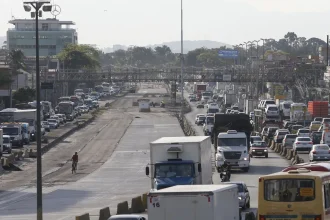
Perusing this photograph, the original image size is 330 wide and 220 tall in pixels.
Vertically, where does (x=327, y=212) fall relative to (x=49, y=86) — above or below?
below

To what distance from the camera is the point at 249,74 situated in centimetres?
16525

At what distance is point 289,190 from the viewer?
90.0ft

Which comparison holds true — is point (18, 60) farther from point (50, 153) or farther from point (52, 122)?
point (50, 153)

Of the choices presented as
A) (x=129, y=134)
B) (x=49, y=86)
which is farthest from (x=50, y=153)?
(x=49, y=86)

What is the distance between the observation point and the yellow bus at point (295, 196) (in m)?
27.2

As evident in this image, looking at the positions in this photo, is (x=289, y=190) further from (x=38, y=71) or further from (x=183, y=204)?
(x=38, y=71)

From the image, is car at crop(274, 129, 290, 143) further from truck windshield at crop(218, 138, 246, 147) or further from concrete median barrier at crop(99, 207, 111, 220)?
concrete median barrier at crop(99, 207, 111, 220)

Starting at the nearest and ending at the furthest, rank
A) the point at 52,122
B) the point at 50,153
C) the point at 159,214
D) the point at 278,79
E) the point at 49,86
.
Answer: the point at 159,214 < the point at 49,86 < the point at 50,153 < the point at 52,122 < the point at 278,79

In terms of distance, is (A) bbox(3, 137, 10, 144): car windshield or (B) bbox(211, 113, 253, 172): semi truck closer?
(B) bbox(211, 113, 253, 172): semi truck

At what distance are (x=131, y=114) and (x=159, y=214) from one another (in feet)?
390

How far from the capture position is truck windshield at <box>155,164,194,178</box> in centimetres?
3884

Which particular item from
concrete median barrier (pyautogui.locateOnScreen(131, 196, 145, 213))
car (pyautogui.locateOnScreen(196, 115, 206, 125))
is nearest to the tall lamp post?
concrete median barrier (pyautogui.locateOnScreen(131, 196, 145, 213))

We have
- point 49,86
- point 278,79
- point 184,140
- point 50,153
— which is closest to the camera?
point 184,140

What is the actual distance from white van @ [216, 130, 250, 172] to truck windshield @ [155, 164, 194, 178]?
20.4m
